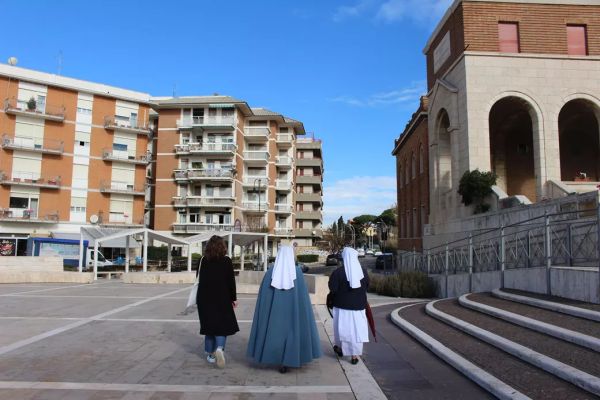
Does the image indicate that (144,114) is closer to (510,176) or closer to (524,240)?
(510,176)

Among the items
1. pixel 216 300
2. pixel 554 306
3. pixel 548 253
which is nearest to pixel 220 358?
pixel 216 300

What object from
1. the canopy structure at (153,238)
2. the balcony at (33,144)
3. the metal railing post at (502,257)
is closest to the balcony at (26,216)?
the balcony at (33,144)

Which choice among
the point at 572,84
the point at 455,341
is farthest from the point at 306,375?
the point at 572,84

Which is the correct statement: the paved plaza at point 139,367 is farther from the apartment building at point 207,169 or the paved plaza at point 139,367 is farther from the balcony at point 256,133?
the balcony at point 256,133

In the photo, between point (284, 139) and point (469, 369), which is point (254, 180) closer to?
point (284, 139)

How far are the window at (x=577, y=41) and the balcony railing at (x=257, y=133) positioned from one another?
37.6 metres

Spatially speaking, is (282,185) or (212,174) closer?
(212,174)

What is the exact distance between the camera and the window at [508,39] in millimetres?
24469

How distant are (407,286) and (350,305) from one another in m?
12.1

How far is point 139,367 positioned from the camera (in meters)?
5.84

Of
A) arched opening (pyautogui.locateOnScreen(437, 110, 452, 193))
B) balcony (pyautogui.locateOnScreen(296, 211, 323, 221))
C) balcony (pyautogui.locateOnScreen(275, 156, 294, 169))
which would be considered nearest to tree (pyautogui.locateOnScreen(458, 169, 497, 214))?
arched opening (pyautogui.locateOnScreen(437, 110, 452, 193))

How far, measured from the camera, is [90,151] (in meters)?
48.5

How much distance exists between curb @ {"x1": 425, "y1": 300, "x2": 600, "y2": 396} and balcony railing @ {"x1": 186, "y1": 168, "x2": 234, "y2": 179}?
45704mm

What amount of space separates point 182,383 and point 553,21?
26495mm
